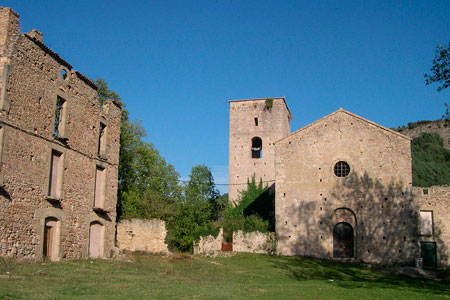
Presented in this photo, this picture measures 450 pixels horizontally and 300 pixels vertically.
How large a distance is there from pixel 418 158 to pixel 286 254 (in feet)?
129

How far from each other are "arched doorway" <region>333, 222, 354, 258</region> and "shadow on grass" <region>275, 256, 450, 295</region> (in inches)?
57.6

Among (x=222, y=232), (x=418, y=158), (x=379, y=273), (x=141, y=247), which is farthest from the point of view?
(x=418, y=158)

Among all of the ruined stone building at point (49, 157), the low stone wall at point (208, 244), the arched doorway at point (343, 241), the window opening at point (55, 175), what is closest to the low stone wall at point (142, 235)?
the low stone wall at point (208, 244)

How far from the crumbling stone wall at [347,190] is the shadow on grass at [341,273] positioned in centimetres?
190

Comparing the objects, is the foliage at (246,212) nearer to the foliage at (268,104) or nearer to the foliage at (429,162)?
the foliage at (268,104)

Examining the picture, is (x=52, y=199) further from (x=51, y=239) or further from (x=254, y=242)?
(x=254, y=242)

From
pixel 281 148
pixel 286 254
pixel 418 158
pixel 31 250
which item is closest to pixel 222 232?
pixel 286 254

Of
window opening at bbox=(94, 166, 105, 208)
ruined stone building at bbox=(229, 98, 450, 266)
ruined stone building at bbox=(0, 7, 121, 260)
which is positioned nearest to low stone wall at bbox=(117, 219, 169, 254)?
ruined stone building at bbox=(0, 7, 121, 260)

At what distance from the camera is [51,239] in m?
18.6

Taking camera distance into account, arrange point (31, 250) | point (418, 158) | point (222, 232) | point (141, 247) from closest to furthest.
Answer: point (31, 250) < point (141, 247) < point (222, 232) < point (418, 158)

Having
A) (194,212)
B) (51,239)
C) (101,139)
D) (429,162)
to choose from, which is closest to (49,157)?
(51,239)

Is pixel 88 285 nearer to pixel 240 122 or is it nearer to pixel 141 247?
pixel 141 247

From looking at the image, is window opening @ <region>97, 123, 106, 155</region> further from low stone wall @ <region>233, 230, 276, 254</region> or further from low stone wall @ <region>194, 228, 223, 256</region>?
low stone wall @ <region>233, 230, 276, 254</region>

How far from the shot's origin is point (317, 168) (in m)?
30.8
